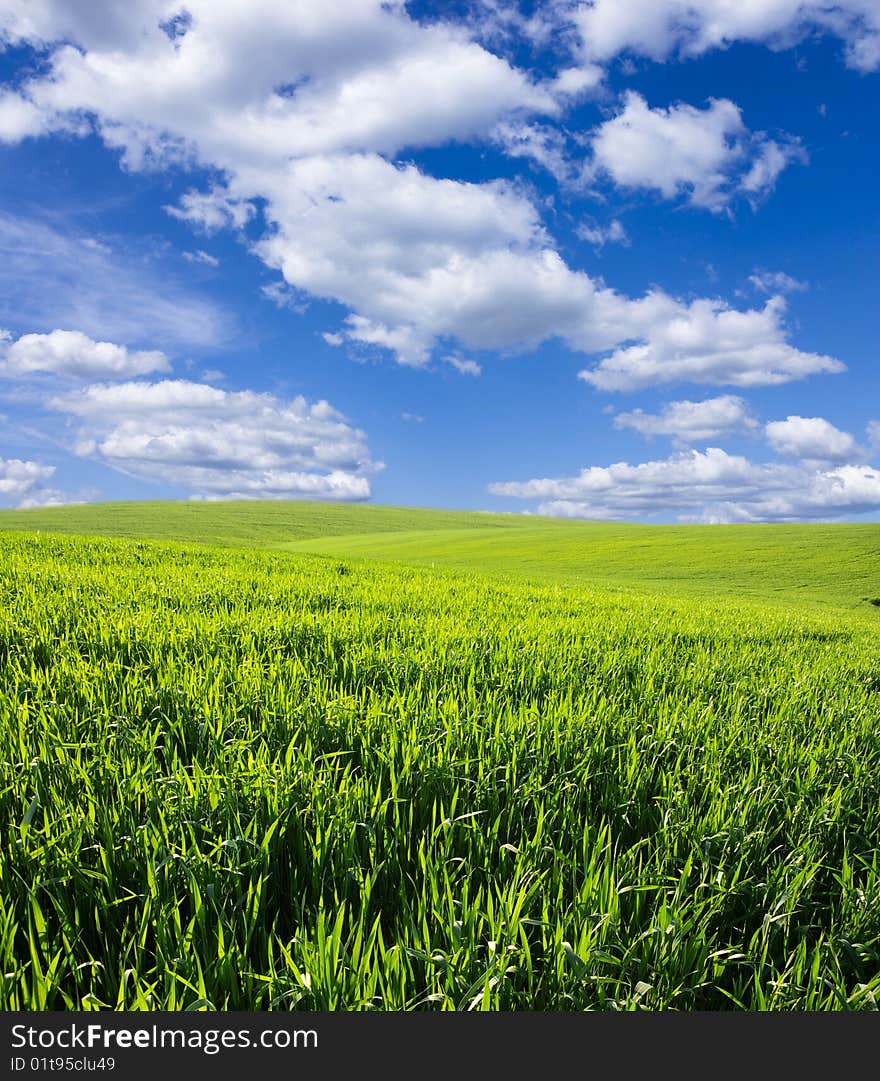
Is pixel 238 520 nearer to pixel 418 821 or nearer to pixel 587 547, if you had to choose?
pixel 587 547

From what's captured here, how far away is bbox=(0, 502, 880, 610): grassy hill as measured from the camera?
38906mm

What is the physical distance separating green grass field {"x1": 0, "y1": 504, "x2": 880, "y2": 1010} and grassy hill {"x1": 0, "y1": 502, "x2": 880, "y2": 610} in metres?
17.2

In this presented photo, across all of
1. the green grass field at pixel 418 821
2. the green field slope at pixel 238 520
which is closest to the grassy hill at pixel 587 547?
the green field slope at pixel 238 520

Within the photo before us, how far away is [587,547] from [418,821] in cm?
6341

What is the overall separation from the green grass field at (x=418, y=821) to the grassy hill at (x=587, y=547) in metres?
17.2

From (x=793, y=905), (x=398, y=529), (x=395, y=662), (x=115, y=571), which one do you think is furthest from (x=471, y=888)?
(x=398, y=529)

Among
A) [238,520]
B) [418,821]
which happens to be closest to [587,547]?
[418,821]

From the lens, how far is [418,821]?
121 inches

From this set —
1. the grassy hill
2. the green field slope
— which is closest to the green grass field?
the grassy hill

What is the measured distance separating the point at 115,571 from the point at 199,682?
323 inches

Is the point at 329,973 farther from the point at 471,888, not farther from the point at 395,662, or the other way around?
the point at 395,662

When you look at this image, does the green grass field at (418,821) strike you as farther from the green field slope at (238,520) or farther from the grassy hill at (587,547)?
the green field slope at (238,520)

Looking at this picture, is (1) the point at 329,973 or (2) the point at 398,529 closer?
(1) the point at 329,973

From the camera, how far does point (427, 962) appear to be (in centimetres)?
202
